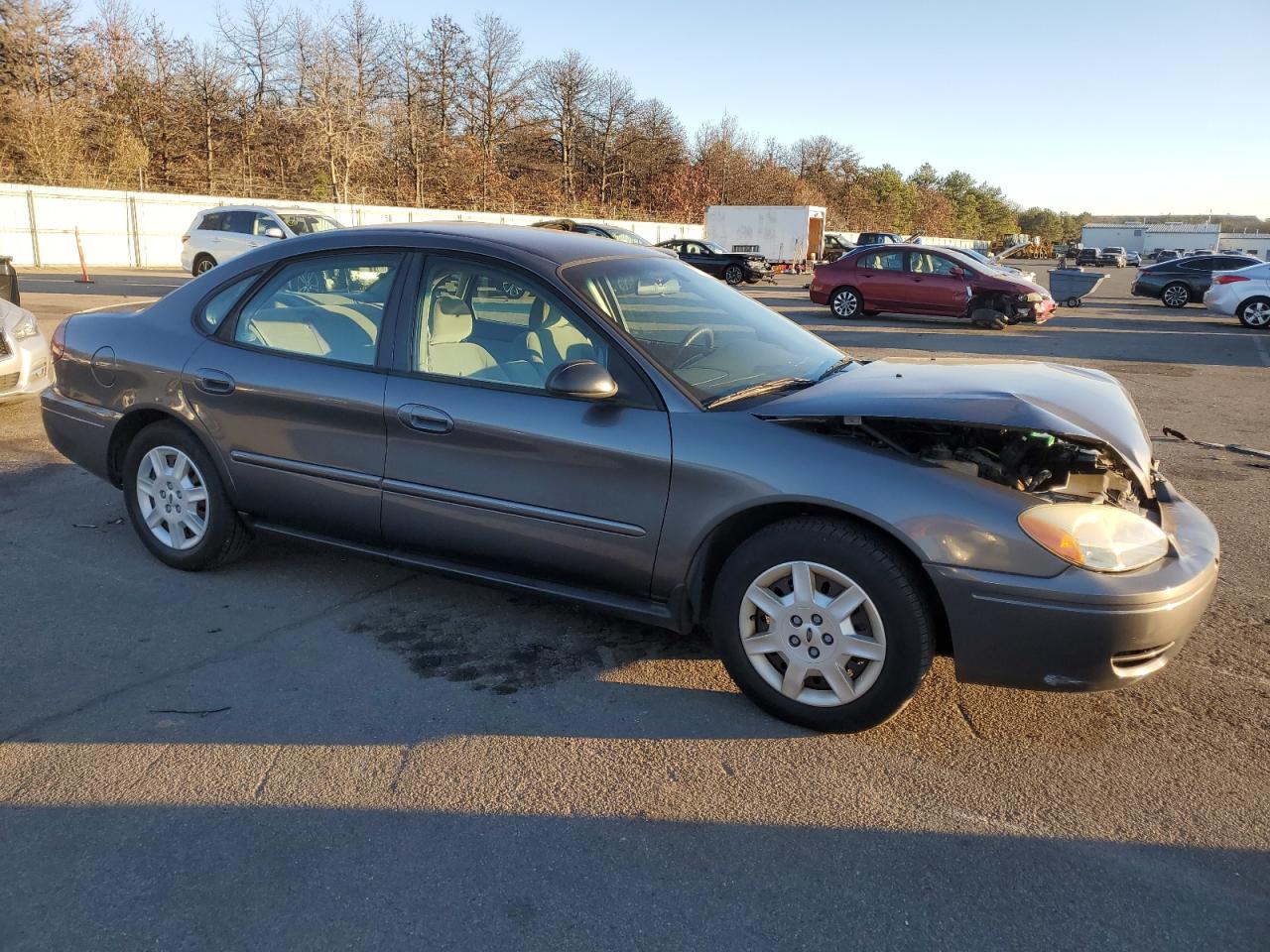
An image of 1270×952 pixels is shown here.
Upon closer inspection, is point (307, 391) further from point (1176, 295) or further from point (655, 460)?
point (1176, 295)

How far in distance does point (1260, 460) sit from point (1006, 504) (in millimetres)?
5692

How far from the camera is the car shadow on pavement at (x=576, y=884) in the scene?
225 centimetres

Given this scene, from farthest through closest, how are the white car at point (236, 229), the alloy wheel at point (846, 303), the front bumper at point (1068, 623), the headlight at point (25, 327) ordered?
the alloy wheel at point (846, 303) < the white car at point (236, 229) < the headlight at point (25, 327) < the front bumper at point (1068, 623)

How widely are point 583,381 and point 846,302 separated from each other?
683 inches

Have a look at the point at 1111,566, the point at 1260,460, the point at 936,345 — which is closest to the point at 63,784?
the point at 1111,566

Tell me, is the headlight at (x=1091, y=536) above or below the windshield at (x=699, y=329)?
below

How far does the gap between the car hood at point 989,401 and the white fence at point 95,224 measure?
2557 centimetres

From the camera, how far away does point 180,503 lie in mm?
4418

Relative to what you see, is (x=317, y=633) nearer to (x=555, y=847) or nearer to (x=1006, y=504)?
(x=555, y=847)

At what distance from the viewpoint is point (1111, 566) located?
2.84m

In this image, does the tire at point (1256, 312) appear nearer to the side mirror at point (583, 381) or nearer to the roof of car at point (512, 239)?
the roof of car at point (512, 239)

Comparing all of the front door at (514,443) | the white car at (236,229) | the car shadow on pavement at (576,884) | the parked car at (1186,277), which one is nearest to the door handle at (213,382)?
the front door at (514,443)

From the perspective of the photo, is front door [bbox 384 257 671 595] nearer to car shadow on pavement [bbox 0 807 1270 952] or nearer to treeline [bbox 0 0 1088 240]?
car shadow on pavement [bbox 0 807 1270 952]

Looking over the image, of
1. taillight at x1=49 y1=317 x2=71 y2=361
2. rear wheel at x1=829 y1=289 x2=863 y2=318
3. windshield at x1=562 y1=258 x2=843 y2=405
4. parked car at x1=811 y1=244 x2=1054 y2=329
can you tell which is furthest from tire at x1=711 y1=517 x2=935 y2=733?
rear wheel at x1=829 y1=289 x2=863 y2=318
